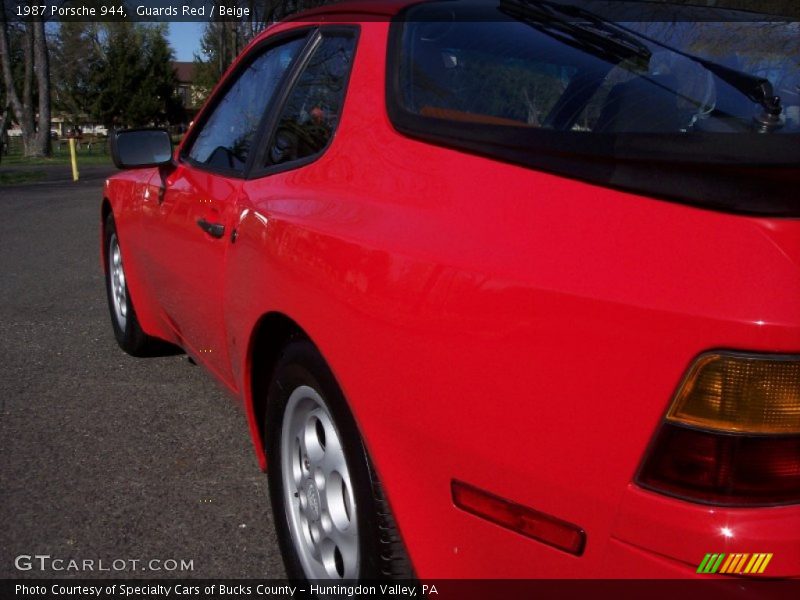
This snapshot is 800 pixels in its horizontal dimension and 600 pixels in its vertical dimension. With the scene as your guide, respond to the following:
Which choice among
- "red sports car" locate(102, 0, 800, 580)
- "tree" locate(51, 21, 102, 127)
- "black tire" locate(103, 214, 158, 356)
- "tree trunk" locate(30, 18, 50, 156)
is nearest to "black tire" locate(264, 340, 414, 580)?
"red sports car" locate(102, 0, 800, 580)

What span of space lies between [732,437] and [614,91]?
3.40 ft

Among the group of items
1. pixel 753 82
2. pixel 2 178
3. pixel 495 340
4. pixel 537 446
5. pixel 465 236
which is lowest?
pixel 2 178

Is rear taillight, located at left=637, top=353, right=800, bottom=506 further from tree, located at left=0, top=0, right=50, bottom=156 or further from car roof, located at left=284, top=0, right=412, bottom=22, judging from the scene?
tree, located at left=0, top=0, right=50, bottom=156

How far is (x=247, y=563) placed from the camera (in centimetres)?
259

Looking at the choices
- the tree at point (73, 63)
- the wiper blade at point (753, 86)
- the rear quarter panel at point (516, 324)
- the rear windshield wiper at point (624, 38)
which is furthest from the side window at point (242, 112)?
the tree at point (73, 63)

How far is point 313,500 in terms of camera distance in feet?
7.34

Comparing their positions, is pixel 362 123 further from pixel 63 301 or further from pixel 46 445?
pixel 63 301

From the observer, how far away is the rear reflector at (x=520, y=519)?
1407mm

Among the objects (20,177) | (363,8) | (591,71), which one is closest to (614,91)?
(591,71)

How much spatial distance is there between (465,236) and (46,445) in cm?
257

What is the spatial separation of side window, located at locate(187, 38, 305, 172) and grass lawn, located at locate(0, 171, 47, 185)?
18.2m

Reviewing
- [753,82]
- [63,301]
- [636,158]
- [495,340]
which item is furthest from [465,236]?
[63,301]

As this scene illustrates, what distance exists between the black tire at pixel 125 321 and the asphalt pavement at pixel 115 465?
9cm

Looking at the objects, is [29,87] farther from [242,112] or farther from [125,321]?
[242,112]
